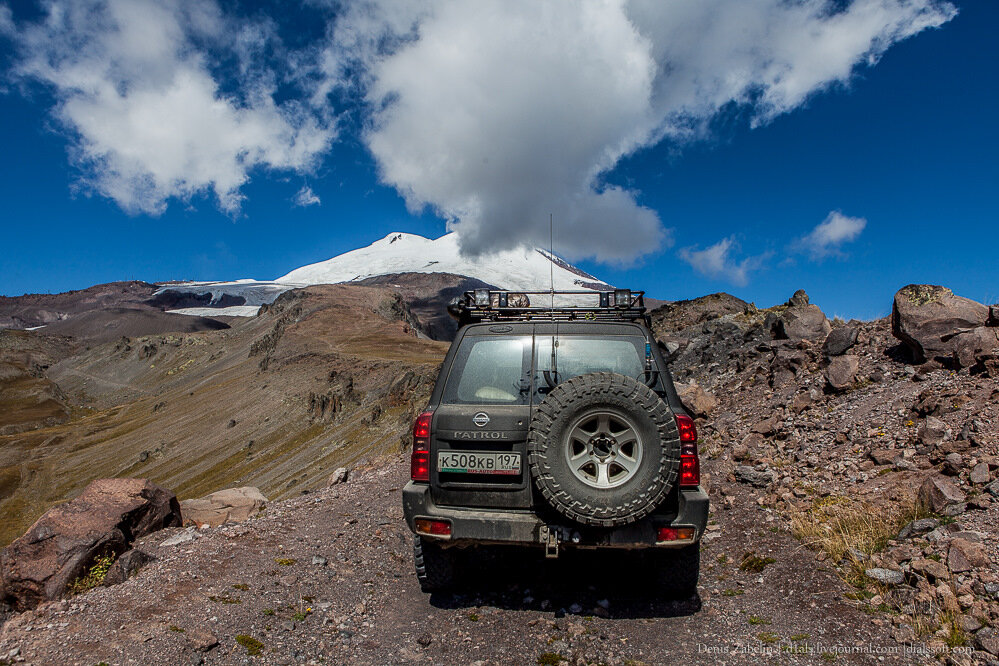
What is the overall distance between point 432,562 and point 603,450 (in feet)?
6.70

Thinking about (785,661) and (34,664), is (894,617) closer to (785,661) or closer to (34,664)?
(785,661)

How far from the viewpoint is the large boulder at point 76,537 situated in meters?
5.11

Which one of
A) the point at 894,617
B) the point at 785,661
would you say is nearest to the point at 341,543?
the point at 785,661

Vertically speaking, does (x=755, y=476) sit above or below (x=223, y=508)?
above

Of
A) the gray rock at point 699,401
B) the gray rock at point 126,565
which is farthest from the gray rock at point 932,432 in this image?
the gray rock at point 126,565

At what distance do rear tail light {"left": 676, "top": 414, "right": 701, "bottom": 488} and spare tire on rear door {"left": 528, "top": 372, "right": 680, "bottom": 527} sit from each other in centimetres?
30

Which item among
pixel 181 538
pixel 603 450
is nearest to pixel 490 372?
pixel 603 450

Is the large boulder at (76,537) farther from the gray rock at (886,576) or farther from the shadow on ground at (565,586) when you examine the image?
the gray rock at (886,576)

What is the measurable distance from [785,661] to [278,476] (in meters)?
31.2

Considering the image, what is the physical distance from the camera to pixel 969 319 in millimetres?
8070

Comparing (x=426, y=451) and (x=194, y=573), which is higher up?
(x=426, y=451)

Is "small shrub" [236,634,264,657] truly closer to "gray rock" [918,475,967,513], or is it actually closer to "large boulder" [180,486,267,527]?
"large boulder" [180,486,267,527]

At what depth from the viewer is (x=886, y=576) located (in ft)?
14.6

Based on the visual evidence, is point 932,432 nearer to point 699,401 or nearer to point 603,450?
point 603,450
